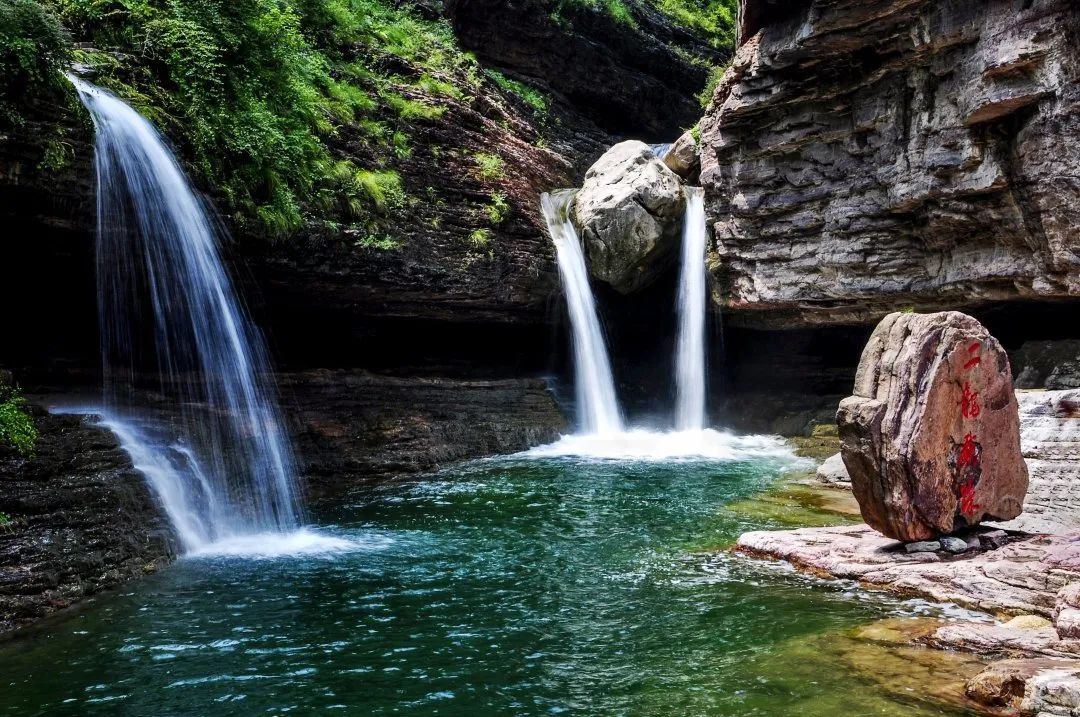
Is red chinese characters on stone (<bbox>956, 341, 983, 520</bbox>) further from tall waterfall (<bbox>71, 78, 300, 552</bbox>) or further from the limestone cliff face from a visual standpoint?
tall waterfall (<bbox>71, 78, 300, 552</bbox>)

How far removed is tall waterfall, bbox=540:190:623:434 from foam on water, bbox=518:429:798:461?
1.94ft

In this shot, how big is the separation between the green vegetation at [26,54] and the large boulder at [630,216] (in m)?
12.9

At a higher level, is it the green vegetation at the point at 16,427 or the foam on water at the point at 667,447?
the green vegetation at the point at 16,427

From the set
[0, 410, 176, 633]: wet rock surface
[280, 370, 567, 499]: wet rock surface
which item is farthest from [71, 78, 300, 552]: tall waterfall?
[280, 370, 567, 499]: wet rock surface

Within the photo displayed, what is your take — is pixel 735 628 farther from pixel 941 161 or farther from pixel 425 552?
pixel 941 161

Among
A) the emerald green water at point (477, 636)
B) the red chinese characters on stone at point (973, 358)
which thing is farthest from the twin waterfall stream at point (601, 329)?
the red chinese characters on stone at point (973, 358)

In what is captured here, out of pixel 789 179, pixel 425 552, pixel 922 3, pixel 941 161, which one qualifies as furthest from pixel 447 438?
Answer: pixel 922 3

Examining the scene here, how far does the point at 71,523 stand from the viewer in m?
7.85

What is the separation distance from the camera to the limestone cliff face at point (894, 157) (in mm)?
12984

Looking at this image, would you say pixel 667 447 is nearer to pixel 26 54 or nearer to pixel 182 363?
pixel 182 363

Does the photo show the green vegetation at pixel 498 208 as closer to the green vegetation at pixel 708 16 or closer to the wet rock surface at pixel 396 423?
the wet rock surface at pixel 396 423

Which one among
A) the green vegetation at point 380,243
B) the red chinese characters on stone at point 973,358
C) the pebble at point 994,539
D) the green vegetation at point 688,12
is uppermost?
the green vegetation at point 688,12

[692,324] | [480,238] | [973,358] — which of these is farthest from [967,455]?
[692,324]

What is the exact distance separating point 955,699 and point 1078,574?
2583mm
